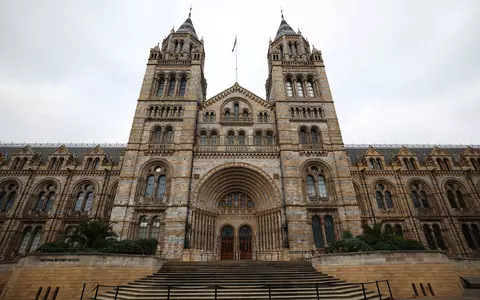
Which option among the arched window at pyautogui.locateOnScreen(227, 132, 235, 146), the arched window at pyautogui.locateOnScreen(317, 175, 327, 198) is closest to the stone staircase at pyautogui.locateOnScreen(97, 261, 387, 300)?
the arched window at pyautogui.locateOnScreen(317, 175, 327, 198)

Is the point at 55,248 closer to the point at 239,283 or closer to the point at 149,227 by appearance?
the point at 149,227

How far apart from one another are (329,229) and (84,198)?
2606cm

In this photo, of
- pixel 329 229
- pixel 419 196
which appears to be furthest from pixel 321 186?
pixel 419 196

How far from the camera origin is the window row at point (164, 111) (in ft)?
80.5

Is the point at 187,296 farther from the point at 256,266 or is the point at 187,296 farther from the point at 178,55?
the point at 178,55

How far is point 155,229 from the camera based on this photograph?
19641 millimetres

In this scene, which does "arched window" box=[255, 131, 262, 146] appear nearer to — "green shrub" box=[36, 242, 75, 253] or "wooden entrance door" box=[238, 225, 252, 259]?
"wooden entrance door" box=[238, 225, 252, 259]

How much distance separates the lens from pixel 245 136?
24469 mm

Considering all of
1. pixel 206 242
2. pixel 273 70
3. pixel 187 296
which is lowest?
pixel 187 296

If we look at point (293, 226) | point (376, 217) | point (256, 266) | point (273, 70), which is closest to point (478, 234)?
point (376, 217)

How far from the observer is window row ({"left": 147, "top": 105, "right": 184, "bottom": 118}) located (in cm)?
2453

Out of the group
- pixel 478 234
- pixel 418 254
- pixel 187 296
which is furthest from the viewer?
pixel 478 234

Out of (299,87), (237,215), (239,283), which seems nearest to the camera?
(239,283)

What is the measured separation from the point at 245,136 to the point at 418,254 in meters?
16.8
